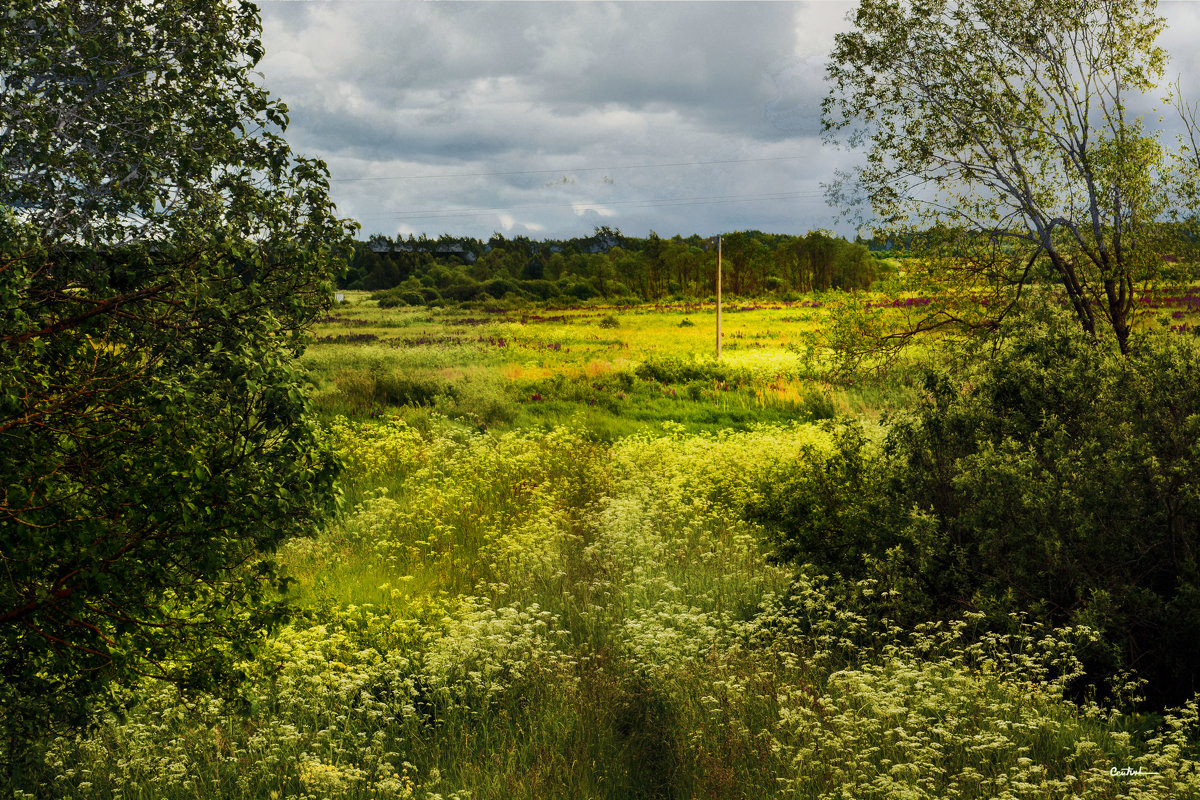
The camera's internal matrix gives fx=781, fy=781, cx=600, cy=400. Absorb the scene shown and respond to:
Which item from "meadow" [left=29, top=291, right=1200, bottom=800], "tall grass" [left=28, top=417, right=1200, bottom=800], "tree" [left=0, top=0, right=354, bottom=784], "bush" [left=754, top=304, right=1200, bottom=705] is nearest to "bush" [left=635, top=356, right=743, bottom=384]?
"meadow" [left=29, top=291, right=1200, bottom=800]

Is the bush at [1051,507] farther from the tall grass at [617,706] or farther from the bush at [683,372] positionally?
the bush at [683,372]

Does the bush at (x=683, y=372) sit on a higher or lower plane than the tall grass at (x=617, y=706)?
higher

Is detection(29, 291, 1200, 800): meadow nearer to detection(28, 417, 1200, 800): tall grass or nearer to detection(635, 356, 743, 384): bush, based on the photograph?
detection(28, 417, 1200, 800): tall grass

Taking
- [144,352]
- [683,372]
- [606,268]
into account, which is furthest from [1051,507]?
[606,268]

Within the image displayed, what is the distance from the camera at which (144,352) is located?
5957mm

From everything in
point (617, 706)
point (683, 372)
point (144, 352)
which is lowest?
point (617, 706)

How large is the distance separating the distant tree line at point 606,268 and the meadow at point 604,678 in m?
37.1

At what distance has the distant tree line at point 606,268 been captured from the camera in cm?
5959

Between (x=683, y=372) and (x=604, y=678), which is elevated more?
(x=683, y=372)

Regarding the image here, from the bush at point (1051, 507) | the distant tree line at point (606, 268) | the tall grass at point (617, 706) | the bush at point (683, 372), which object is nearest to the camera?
the tall grass at point (617, 706)

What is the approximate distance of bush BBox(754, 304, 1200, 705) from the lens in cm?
692

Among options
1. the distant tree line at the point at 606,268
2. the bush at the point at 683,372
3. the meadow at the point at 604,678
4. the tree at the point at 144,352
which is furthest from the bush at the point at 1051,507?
the distant tree line at the point at 606,268

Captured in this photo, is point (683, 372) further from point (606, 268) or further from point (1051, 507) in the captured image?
point (606, 268)

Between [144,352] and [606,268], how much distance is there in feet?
217
